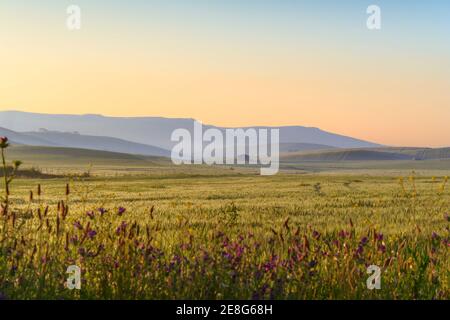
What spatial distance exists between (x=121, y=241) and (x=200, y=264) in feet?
2.82

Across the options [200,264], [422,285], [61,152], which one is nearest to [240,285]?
[200,264]

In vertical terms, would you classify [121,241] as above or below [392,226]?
above

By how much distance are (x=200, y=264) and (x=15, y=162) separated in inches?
82.6

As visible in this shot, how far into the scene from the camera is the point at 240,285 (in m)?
4.96

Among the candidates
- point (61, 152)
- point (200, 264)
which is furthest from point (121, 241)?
point (61, 152)

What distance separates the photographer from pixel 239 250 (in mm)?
5680

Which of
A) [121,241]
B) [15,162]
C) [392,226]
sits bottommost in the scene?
[392,226]

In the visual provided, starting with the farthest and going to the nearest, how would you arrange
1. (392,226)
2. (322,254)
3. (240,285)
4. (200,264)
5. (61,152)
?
(61,152)
(392,226)
(322,254)
(200,264)
(240,285)

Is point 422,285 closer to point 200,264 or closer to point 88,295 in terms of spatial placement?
point 200,264
